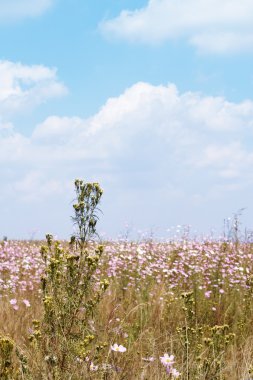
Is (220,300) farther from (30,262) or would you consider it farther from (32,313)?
(30,262)

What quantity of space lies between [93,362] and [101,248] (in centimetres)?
108

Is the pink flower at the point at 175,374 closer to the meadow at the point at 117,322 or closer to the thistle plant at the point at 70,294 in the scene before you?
the meadow at the point at 117,322

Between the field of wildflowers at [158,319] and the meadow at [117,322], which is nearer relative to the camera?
the meadow at [117,322]

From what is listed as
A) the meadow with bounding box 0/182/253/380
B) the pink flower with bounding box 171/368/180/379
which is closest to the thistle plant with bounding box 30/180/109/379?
the meadow with bounding box 0/182/253/380

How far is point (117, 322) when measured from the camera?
6.11 meters

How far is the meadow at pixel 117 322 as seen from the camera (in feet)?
11.2

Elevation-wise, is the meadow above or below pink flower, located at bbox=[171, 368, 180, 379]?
above

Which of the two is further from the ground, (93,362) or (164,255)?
(164,255)

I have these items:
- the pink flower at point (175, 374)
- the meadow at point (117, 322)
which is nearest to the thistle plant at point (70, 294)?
the meadow at point (117, 322)

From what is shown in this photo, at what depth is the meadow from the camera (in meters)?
3.41

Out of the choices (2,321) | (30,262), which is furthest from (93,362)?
(30,262)

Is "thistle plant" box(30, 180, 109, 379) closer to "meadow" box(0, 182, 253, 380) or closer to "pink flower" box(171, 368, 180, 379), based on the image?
"meadow" box(0, 182, 253, 380)

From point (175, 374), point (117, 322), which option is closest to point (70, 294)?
point (175, 374)

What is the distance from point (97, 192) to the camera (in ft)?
11.5
